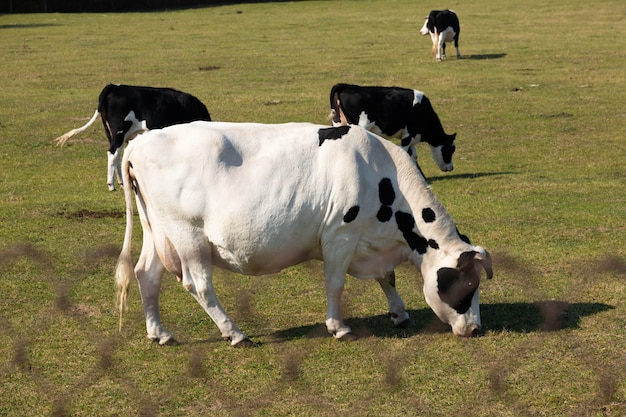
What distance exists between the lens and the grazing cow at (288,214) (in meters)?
7.56

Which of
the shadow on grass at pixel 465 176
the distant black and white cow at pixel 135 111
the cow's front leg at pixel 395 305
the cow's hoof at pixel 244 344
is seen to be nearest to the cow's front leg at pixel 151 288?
the cow's hoof at pixel 244 344

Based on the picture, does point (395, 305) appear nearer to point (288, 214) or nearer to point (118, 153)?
point (288, 214)

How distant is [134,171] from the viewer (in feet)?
25.6

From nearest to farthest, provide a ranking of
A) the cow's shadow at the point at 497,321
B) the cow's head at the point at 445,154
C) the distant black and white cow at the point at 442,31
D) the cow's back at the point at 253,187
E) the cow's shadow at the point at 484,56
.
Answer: the cow's back at the point at 253,187 → the cow's shadow at the point at 497,321 → the cow's head at the point at 445,154 → the cow's shadow at the point at 484,56 → the distant black and white cow at the point at 442,31

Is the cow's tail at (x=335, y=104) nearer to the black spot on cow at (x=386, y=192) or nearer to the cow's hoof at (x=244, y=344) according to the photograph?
the black spot on cow at (x=386, y=192)

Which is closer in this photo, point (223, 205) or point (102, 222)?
point (223, 205)

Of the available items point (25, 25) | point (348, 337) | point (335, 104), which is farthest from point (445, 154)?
point (25, 25)

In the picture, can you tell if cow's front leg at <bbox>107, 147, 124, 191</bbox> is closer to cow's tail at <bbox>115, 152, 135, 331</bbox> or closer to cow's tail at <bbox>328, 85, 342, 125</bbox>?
cow's tail at <bbox>328, 85, 342, 125</bbox>

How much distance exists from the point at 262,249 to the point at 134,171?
1.17 m

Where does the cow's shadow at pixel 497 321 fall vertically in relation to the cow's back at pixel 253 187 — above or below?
below

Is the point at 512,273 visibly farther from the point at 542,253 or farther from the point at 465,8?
the point at 465,8

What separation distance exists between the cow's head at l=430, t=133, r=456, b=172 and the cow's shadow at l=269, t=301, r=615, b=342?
670 cm

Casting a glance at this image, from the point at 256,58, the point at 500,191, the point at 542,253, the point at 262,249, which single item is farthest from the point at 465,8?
the point at 262,249

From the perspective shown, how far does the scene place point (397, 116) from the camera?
49.6 feet
